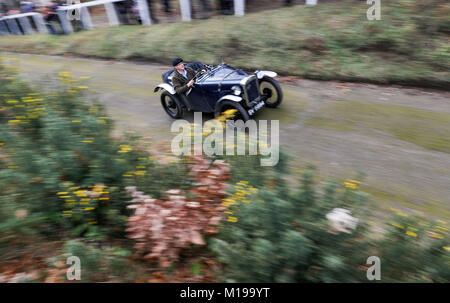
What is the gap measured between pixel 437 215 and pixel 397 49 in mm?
6056

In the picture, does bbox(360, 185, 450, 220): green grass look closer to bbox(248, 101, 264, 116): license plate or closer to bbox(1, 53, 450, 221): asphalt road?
bbox(1, 53, 450, 221): asphalt road

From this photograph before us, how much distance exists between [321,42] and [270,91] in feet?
11.2

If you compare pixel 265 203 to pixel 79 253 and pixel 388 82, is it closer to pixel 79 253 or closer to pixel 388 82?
pixel 79 253

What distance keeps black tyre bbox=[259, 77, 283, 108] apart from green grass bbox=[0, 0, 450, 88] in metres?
2.18

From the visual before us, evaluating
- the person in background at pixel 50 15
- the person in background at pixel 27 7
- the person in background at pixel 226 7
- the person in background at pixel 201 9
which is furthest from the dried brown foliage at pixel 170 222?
the person in background at pixel 27 7

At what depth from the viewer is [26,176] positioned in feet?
11.8

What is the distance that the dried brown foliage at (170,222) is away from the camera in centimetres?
355

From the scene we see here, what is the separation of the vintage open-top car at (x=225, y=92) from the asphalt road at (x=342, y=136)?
0.62m

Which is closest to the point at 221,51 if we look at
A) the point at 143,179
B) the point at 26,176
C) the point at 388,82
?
the point at 388,82

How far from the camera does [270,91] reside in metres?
7.92

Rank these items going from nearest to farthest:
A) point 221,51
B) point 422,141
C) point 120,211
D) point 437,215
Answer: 1. point 120,211
2. point 437,215
3. point 422,141
4. point 221,51

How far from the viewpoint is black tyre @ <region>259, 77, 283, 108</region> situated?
25.0 feet

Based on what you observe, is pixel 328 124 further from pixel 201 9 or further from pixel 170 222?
pixel 201 9

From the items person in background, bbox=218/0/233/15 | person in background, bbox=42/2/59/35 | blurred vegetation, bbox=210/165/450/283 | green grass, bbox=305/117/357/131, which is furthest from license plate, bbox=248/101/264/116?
person in background, bbox=42/2/59/35
